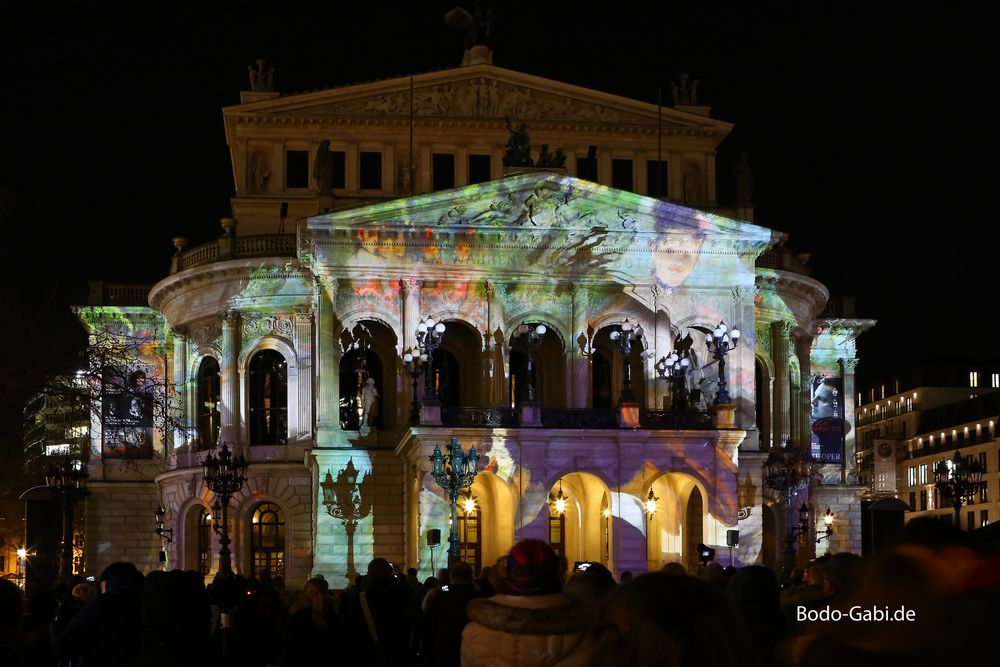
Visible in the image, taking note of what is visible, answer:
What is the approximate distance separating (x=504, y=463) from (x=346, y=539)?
22.8ft

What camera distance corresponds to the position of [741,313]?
53.3 metres

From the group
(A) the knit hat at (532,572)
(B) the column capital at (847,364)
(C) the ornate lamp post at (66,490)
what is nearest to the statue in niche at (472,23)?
(B) the column capital at (847,364)

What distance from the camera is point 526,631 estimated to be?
845 centimetres

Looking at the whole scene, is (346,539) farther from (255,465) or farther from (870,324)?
(870,324)

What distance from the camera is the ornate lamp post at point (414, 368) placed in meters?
49.3

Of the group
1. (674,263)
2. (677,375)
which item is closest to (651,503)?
(677,375)

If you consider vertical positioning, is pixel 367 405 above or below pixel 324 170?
below

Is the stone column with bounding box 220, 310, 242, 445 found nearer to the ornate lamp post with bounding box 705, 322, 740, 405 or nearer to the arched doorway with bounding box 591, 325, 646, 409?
the arched doorway with bounding box 591, 325, 646, 409

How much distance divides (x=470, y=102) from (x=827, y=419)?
18742mm

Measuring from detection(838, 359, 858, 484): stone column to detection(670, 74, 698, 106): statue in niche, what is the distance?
40.3 feet

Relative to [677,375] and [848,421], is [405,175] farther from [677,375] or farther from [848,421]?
[848,421]

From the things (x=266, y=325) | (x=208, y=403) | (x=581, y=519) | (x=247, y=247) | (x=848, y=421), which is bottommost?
(x=581, y=519)

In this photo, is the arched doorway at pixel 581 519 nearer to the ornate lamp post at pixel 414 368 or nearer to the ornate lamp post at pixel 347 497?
the ornate lamp post at pixel 414 368

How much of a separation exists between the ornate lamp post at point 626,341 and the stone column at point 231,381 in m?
13.3
